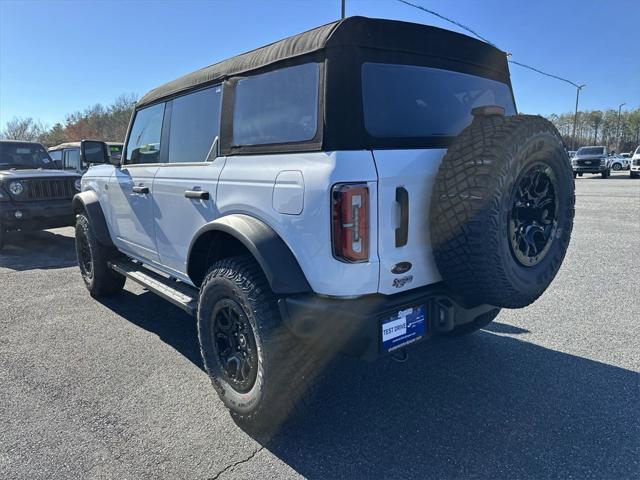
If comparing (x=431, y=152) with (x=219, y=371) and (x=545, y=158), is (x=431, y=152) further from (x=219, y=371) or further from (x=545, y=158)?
(x=219, y=371)

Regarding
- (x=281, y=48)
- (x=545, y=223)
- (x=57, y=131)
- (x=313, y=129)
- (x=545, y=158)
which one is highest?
(x=57, y=131)

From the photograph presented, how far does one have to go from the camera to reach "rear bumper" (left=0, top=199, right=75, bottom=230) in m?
7.54

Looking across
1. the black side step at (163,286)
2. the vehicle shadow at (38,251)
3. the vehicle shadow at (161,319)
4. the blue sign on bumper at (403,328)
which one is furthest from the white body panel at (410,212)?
the vehicle shadow at (38,251)

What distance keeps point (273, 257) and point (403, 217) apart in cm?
68

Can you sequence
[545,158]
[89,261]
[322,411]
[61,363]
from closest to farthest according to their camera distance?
[545,158]
[322,411]
[61,363]
[89,261]

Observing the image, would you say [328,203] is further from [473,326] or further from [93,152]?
[93,152]

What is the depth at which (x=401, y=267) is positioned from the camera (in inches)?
89.1

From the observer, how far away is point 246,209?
2516 millimetres

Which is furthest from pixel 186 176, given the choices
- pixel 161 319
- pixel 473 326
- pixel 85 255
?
pixel 85 255

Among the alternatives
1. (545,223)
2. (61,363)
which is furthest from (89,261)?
(545,223)

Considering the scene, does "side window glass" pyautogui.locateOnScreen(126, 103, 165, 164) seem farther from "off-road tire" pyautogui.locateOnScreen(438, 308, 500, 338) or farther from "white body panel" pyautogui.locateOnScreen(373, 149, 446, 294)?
"off-road tire" pyautogui.locateOnScreen(438, 308, 500, 338)

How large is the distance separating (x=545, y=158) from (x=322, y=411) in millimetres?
1944

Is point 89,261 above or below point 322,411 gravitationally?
above

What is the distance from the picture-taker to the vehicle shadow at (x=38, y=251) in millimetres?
6848
